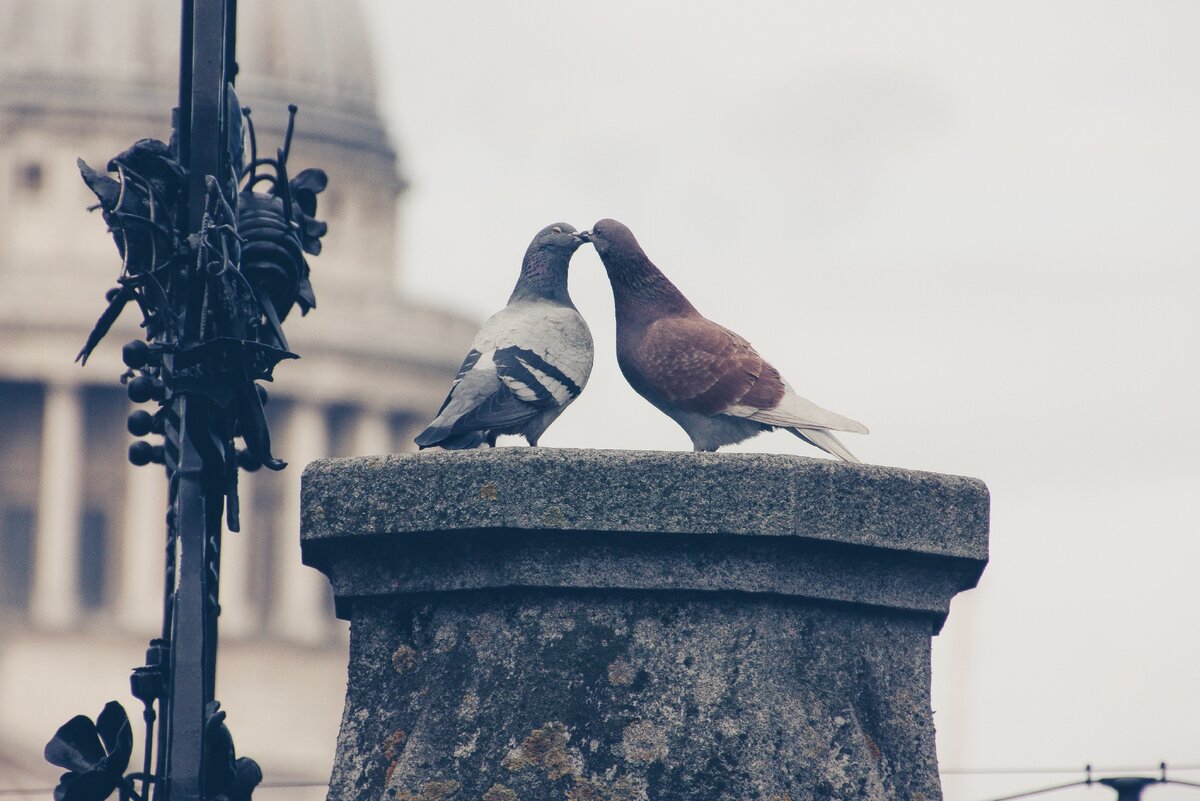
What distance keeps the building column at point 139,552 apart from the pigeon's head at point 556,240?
66986 millimetres

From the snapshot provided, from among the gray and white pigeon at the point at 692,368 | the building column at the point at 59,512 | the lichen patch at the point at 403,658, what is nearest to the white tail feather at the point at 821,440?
the gray and white pigeon at the point at 692,368

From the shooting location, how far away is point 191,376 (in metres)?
4.18

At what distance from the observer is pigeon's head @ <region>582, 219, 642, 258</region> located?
4.98m

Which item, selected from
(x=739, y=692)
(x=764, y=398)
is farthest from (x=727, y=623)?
(x=764, y=398)

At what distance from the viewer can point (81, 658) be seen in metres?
70.6

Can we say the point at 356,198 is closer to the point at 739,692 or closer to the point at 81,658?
the point at 81,658

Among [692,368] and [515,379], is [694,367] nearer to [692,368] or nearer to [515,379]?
[692,368]

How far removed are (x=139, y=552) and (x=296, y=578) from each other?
158 inches

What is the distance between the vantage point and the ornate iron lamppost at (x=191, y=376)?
163 inches

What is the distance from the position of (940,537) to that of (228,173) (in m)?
1.24

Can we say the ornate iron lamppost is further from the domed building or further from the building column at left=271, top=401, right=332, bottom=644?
the building column at left=271, top=401, right=332, bottom=644

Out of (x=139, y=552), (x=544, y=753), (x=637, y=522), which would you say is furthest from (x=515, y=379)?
(x=139, y=552)

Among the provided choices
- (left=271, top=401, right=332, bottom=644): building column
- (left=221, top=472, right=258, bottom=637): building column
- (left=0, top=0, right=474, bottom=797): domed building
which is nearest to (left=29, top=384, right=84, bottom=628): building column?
(left=0, top=0, right=474, bottom=797): domed building

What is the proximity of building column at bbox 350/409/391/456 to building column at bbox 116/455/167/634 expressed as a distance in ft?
16.6
